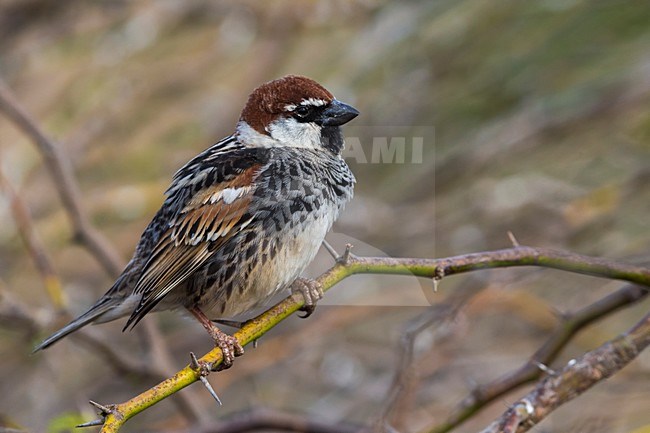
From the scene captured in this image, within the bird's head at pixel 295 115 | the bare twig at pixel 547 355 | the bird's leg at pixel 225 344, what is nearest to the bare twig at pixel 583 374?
the bare twig at pixel 547 355

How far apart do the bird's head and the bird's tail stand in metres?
0.71

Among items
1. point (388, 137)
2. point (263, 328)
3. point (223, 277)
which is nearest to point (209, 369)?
point (263, 328)

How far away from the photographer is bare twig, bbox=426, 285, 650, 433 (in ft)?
9.52

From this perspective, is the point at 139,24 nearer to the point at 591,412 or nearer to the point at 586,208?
the point at 586,208

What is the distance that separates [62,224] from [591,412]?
3.27m

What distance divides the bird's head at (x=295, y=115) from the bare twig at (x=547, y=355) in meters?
0.94

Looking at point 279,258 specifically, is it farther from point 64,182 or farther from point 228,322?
point 64,182

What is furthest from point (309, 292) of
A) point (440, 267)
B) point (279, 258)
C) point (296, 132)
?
point (296, 132)

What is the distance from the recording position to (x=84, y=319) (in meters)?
3.00

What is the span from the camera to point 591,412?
4.05 metres

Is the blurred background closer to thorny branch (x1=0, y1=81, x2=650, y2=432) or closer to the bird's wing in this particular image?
thorny branch (x1=0, y1=81, x2=650, y2=432)

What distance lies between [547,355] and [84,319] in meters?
1.48

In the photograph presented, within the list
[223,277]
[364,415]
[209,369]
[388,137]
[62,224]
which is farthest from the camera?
[388,137]

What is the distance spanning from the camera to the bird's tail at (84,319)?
282 centimetres
